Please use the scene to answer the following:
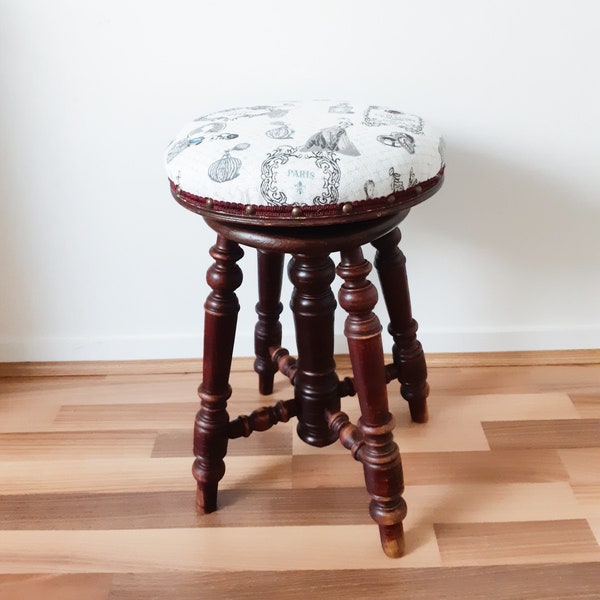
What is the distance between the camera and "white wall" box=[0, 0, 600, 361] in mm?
1110

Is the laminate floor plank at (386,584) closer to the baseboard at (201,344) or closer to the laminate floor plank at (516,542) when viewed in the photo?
the laminate floor plank at (516,542)

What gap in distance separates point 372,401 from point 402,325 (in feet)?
0.78

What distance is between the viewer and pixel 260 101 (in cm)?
115

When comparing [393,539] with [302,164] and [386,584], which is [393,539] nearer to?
[386,584]

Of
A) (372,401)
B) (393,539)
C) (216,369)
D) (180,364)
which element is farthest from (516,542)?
→ (180,364)

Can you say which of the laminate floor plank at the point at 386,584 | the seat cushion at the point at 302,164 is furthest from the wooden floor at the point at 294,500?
the seat cushion at the point at 302,164

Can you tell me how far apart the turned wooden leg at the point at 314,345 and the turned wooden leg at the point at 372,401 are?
0.12m

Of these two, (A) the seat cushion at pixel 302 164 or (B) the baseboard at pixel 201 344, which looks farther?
(B) the baseboard at pixel 201 344

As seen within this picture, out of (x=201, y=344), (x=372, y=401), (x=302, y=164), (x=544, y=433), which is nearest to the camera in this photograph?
(x=302, y=164)

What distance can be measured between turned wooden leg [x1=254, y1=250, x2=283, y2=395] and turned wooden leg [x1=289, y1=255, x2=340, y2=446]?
10 cm

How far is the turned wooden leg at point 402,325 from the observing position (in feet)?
3.38

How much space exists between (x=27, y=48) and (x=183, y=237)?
38 cm

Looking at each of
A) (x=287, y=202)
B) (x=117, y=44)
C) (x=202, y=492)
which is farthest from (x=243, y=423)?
(x=117, y=44)

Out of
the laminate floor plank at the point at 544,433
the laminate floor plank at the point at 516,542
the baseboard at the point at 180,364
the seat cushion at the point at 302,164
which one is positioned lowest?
the baseboard at the point at 180,364
